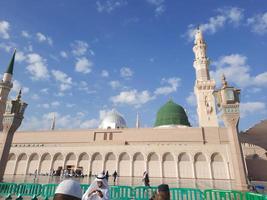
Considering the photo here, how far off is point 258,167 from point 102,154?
23.4 m

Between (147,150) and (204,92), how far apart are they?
14945mm

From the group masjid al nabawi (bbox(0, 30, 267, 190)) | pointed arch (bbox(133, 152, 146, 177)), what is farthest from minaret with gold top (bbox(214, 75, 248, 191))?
pointed arch (bbox(133, 152, 146, 177))

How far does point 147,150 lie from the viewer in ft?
97.2

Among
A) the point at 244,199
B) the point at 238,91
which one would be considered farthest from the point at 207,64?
the point at 244,199

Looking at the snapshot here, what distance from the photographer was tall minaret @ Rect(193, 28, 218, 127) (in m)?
35.2

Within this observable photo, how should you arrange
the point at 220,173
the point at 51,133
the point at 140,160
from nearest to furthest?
the point at 220,173 → the point at 140,160 → the point at 51,133

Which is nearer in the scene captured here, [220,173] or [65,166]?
[220,173]

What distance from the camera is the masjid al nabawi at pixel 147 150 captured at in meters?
28.0

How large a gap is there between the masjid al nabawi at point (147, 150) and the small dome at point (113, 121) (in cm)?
936

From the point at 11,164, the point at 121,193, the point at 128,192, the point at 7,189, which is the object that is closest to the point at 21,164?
the point at 11,164

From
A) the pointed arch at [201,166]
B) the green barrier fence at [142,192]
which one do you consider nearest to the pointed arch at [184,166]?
the pointed arch at [201,166]

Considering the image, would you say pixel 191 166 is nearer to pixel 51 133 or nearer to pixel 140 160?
pixel 140 160

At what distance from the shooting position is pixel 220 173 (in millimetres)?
27078

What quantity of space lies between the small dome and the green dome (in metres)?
8.09
